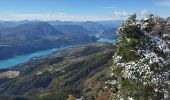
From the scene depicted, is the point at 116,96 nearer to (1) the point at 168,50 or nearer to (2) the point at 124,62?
(2) the point at 124,62

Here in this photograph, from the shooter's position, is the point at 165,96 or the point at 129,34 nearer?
the point at 165,96

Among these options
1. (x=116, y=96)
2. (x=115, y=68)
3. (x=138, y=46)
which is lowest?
(x=116, y=96)

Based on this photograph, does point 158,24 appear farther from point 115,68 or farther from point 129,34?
point 115,68

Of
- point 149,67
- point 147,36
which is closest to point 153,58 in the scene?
point 149,67

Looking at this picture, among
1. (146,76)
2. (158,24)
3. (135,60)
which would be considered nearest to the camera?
(146,76)

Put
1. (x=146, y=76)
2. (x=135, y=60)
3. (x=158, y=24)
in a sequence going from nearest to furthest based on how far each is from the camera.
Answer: (x=146, y=76)
(x=135, y=60)
(x=158, y=24)

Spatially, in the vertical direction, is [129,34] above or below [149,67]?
above
